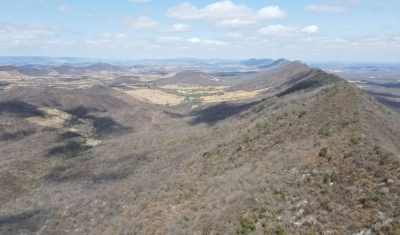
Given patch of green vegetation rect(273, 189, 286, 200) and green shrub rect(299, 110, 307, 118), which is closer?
patch of green vegetation rect(273, 189, 286, 200)

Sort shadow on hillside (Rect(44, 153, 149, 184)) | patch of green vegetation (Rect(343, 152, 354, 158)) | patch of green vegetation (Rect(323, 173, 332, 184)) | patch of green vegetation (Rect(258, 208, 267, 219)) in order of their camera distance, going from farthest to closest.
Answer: shadow on hillside (Rect(44, 153, 149, 184)), patch of green vegetation (Rect(343, 152, 354, 158)), patch of green vegetation (Rect(323, 173, 332, 184)), patch of green vegetation (Rect(258, 208, 267, 219))

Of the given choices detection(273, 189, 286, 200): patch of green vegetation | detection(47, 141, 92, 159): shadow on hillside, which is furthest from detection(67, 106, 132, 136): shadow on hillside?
detection(273, 189, 286, 200): patch of green vegetation

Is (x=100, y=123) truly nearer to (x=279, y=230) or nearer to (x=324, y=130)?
(x=324, y=130)

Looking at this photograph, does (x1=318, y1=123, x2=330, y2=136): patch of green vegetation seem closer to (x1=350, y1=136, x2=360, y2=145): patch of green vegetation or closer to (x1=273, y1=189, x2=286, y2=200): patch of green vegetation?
(x1=350, y1=136, x2=360, y2=145): patch of green vegetation

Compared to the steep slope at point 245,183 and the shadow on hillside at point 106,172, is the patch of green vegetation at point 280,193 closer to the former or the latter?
the steep slope at point 245,183

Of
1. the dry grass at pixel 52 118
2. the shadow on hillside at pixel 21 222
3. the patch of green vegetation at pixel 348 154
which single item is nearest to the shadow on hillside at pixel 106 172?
the shadow on hillside at pixel 21 222

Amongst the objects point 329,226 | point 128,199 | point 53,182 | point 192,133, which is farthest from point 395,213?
point 192,133
